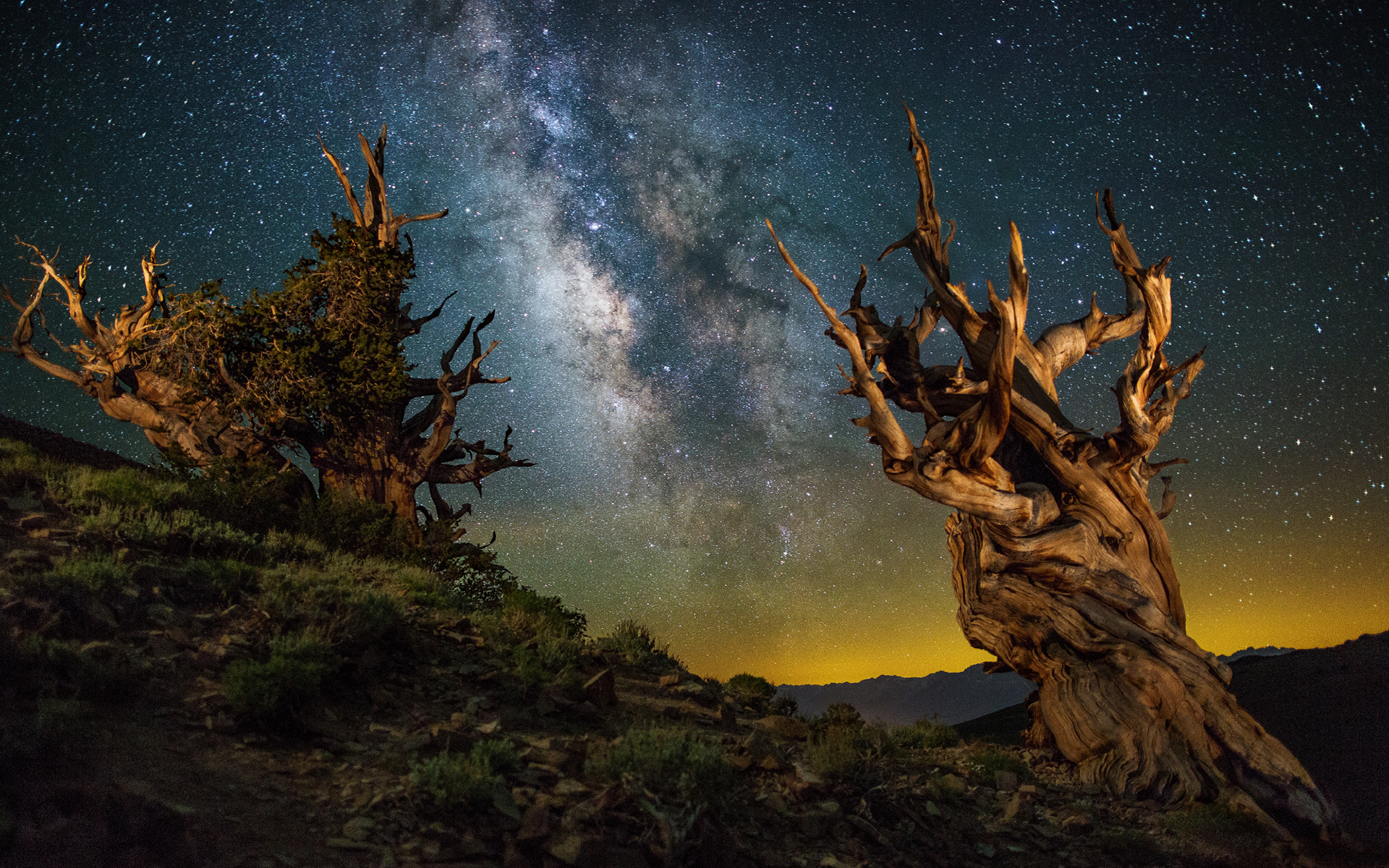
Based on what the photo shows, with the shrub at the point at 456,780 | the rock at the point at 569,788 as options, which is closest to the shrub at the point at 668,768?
→ the rock at the point at 569,788

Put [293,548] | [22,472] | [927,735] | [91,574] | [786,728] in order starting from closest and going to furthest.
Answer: [91,574]
[786,728]
[22,472]
[293,548]
[927,735]

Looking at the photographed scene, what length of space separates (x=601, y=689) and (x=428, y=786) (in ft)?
10.6

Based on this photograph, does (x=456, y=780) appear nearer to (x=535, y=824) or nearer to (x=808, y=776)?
(x=535, y=824)

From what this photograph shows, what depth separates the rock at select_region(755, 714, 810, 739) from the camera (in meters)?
9.34

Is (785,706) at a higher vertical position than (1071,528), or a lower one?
lower

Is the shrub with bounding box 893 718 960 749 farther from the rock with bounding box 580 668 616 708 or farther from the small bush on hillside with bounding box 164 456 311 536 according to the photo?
the small bush on hillside with bounding box 164 456 311 536

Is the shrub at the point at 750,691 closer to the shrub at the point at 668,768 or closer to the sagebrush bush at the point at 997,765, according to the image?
the sagebrush bush at the point at 997,765

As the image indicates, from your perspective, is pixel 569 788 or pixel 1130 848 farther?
pixel 1130 848

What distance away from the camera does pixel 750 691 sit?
38.8 feet

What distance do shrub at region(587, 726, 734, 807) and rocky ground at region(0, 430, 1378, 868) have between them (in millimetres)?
22

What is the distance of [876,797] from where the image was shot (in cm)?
732

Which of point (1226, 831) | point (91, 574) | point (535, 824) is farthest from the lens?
point (1226, 831)

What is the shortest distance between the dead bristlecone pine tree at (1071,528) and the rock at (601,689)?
5.34 metres

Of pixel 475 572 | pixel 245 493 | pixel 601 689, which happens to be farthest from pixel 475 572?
pixel 601 689
